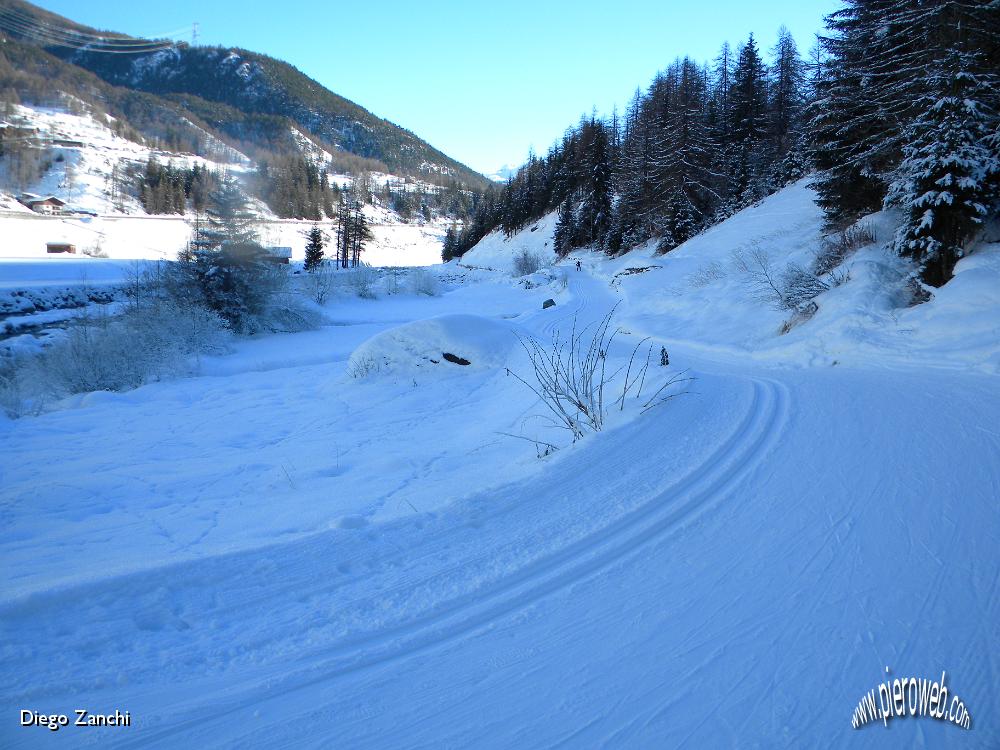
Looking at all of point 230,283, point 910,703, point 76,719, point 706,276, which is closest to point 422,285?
point 230,283

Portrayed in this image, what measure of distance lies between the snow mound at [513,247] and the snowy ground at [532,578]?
4604 cm

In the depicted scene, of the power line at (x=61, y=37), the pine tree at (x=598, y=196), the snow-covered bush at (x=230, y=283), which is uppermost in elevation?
the power line at (x=61, y=37)

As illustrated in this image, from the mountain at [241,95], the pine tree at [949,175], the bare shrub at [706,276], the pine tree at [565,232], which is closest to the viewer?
the pine tree at [949,175]

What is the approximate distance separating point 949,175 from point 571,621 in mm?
10952

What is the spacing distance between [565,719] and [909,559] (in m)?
2.12

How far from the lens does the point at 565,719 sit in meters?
1.75

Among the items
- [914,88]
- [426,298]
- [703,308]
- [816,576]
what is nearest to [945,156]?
[914,88]

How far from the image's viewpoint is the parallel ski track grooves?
1.96m

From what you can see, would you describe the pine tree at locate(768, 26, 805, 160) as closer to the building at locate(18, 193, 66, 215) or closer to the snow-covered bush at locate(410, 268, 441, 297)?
the snow-covered bush at locate(410, 268, 441, 297)

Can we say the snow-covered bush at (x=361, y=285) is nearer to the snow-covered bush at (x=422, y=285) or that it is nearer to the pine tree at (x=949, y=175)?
the snow-covered bush at (x=422, y=285)

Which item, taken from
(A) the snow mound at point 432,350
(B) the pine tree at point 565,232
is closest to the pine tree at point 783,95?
(B) the pine tree at point 565,232

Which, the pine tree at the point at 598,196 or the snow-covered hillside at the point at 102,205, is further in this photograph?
the pine tree at the point at 598,196

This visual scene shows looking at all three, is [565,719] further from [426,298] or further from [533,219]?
[533,219]

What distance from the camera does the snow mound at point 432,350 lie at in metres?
9.02
